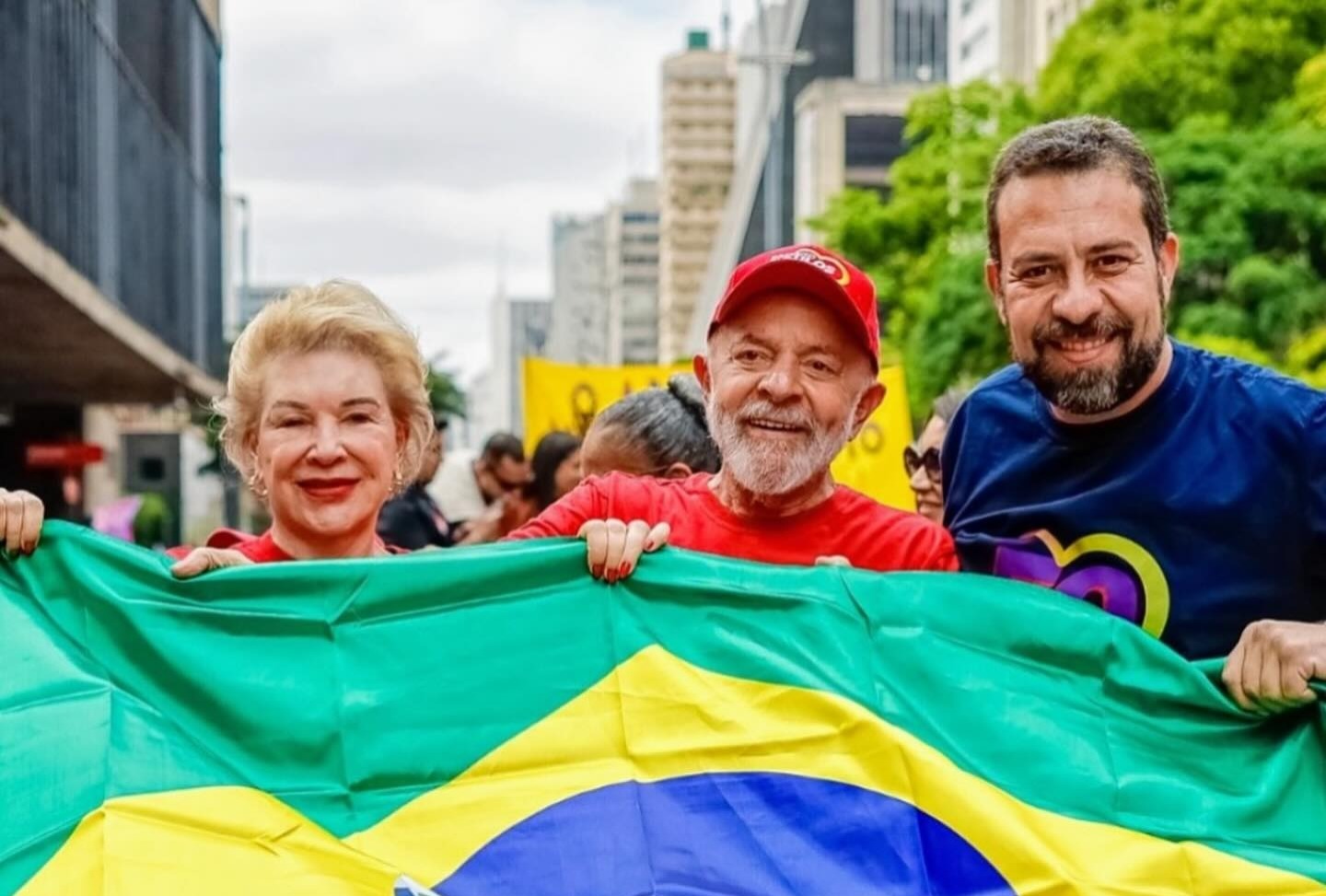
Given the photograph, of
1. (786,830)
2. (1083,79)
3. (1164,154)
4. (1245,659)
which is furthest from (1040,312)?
(1083,79)

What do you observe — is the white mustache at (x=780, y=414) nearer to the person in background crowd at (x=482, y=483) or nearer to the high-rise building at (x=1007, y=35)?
the person in background crowd at (x=482, y=483)

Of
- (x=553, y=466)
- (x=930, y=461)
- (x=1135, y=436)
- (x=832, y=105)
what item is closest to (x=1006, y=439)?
(x=1135, y=436)

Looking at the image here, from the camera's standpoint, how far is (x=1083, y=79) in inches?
1191

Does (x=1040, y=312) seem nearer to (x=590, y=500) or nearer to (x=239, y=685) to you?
(x=590, y=500)

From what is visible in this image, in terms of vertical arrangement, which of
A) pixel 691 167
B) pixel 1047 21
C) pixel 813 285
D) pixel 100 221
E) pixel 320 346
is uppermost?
pixel 691 167

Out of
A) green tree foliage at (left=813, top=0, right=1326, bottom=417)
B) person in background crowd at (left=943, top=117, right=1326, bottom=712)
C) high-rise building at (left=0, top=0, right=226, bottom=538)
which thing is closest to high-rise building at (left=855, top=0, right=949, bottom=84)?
green tree foliage at (left=813, top=0, right=1326, bottom=417)

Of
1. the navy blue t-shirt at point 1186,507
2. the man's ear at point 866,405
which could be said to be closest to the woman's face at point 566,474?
the man's ear at point 866,405

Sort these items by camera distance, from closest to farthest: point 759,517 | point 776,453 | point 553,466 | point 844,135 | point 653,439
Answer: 1. point 776,453
2. point 759,517
3. point 653,439
4. point 553,466
5. point 844,135

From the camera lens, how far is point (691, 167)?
18675 cm

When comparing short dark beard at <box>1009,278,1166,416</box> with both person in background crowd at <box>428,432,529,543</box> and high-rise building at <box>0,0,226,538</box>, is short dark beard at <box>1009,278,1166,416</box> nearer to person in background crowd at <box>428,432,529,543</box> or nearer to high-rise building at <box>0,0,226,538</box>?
person in background crowd at <box>428,432,529,543</box>

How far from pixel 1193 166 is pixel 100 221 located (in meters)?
13.3

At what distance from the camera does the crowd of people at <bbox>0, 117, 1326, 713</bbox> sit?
369 cm

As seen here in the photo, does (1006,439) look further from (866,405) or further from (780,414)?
(780,414)

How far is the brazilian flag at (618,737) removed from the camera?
11.1ft
